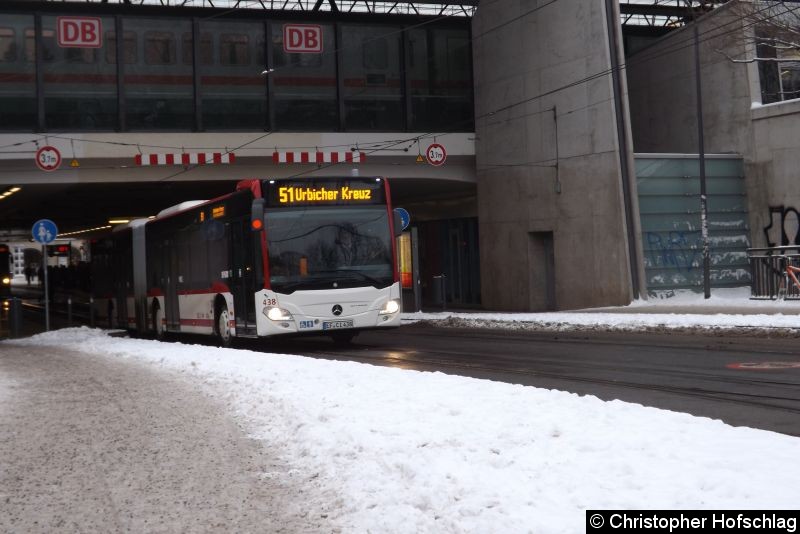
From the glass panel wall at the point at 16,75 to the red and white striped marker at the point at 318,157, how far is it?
25.8ft

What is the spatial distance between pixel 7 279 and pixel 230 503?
179 ft

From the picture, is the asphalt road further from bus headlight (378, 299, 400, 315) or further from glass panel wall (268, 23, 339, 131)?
glass panel wall (268, 23, 339, 131)

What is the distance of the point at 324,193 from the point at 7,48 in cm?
1890

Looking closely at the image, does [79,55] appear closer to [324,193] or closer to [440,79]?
[440,79]

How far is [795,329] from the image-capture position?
18266 millimetres

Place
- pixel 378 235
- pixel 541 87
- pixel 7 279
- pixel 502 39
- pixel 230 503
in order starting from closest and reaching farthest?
pixel 230 503 → pixel 378 235 → pixel 541 87 → pixel 502 39 → pixel 7 279

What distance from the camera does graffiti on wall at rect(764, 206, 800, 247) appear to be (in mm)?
29250

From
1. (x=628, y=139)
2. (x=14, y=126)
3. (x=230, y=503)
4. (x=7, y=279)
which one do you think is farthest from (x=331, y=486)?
(x=7, y=279)

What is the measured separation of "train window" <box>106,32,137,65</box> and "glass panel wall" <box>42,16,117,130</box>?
104mm

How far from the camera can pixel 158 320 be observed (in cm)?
2775

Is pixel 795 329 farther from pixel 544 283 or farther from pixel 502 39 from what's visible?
pixel 502 39

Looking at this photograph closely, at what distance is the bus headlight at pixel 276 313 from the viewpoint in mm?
18906

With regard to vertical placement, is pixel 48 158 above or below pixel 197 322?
above

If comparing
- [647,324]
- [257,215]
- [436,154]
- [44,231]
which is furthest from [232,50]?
[647,324]
